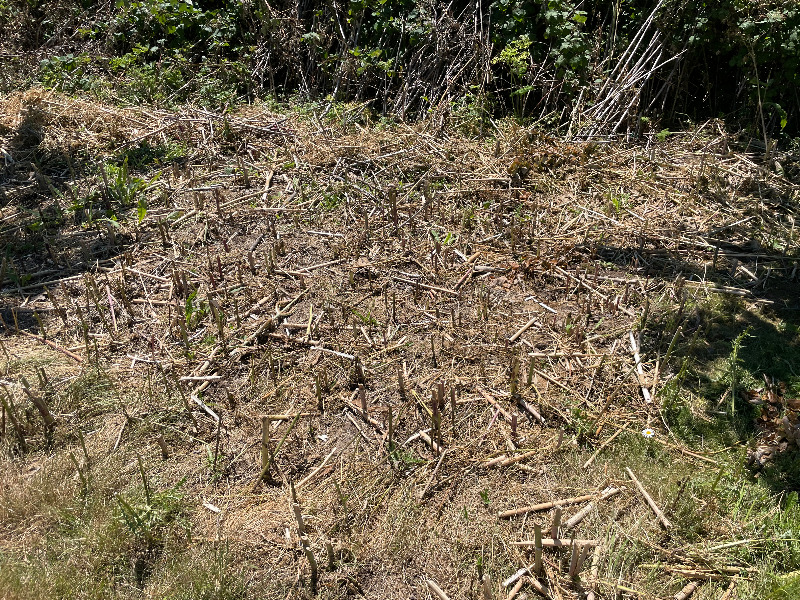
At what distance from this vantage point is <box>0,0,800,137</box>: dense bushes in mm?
6363

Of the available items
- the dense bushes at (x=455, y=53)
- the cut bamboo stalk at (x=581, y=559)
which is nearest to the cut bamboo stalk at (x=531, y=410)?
the cut bamboo stalk at (x=581, y=559)

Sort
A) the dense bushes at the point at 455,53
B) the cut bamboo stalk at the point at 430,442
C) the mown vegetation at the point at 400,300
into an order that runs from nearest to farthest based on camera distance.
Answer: the mown vegetation at the point at 400,300 < the cut bamboo stalk at the point at 430,442 < the dense bushes at the point at 455,53

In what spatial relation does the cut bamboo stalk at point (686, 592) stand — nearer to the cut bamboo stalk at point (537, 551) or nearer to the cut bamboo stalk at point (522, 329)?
the cut bamboo stalk at point (537, 551)

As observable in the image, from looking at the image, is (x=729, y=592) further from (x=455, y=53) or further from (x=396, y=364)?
(x=455, y=53)

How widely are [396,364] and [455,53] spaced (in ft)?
13.6

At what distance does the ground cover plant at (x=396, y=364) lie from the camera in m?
3.22

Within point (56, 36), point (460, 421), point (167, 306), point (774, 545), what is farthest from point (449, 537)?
point (56, 36)

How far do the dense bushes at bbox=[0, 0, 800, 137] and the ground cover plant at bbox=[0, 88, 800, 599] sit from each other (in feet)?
1.81

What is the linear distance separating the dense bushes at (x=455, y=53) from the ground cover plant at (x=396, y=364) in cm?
55

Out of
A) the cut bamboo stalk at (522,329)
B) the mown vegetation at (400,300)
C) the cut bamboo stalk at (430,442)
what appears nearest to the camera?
the mown vegetation at (400,300)

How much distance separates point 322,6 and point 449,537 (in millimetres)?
6372

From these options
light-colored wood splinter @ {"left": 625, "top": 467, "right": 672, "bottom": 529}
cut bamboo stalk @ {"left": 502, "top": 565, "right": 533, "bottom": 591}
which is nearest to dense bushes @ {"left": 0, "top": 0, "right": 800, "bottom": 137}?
light-colored wood splinter @ {"left": 625, "top": 467, "right": 672, "bottom": 529}

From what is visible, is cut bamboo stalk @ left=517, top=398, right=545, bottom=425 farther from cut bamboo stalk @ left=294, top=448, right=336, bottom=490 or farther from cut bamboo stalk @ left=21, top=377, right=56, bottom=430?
cut bamboo stalk @ left=21, top=377, right=56, bottom=430

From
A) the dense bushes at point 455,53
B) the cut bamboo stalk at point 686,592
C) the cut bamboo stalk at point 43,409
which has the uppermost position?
the dense bushes at point 455,53
